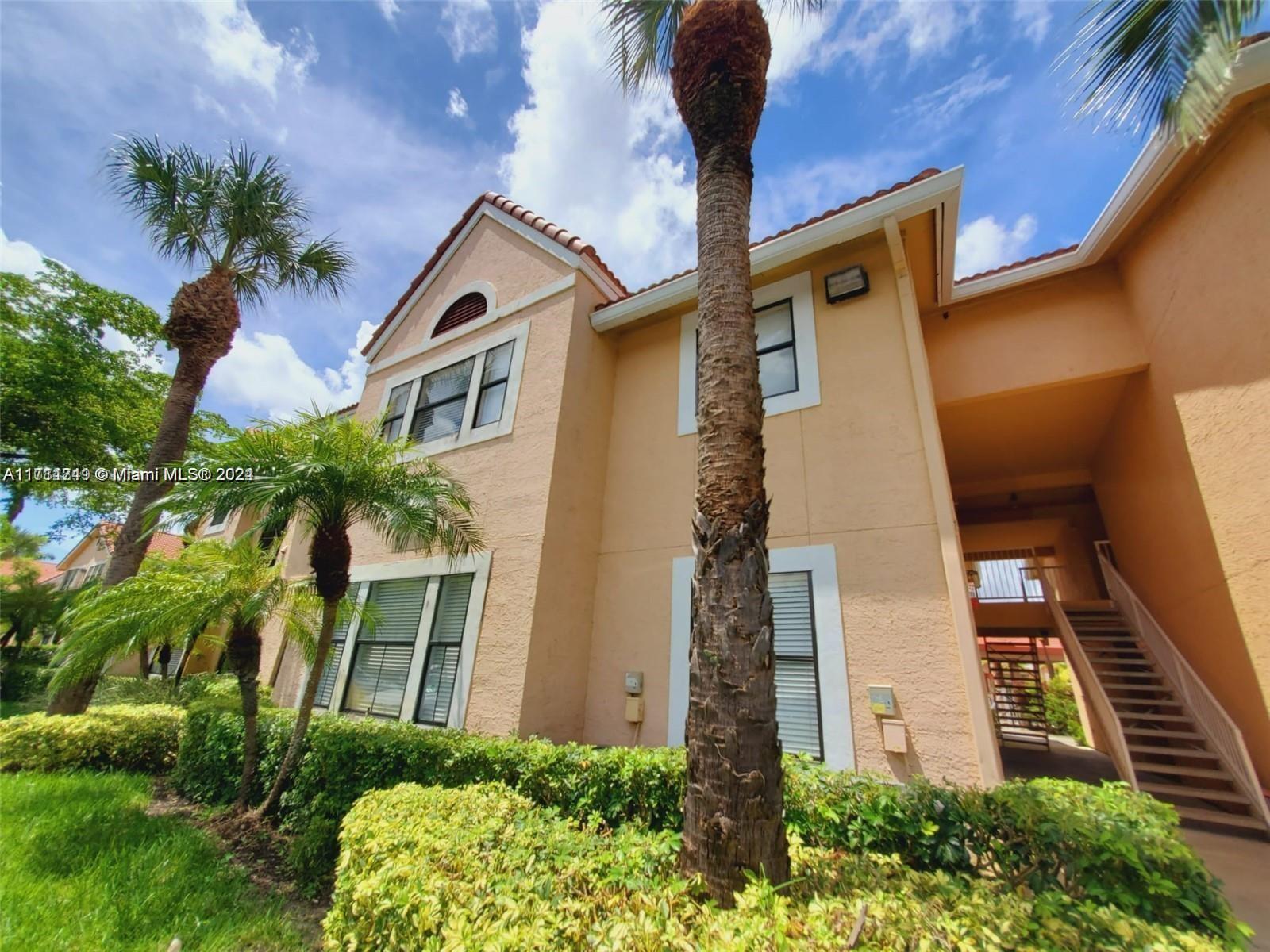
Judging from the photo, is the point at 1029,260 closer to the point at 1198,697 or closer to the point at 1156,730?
the point at 1198,697

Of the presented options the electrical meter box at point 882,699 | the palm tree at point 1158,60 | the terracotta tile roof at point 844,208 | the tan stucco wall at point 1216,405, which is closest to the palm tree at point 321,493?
the terracotta tile roof at point 844,208

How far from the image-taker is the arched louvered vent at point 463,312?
10.3 metres

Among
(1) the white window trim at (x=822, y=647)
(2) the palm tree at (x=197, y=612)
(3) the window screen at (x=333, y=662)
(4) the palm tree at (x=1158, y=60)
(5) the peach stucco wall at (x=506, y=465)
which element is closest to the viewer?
(4) the palm tree at (x=1158, y=60)

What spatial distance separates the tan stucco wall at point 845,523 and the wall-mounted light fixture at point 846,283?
0.14m

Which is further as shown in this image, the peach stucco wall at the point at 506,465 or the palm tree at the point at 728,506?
the peach stucco wall at the point at 506,465

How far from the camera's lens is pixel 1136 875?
114 inches

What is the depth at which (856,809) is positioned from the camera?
3.91 meters

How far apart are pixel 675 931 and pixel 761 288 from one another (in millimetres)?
8062

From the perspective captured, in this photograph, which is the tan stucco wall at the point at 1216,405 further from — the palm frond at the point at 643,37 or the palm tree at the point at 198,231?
the palm tree at the point at 198,231

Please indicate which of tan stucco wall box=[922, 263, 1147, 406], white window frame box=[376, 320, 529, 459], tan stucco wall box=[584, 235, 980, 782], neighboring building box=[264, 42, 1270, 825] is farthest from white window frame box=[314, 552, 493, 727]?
tan stucco wall box=[922, 263, 1147, 406]

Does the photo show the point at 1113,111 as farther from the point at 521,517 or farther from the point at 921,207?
the point at 521,517

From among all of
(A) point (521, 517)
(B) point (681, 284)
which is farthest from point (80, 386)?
(B) point (681, 284)

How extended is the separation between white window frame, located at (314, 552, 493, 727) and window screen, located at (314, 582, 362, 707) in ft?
0.30

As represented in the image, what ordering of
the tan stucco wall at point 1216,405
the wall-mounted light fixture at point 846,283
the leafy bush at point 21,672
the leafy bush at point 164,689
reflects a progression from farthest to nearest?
1. the leafy bush at point 21,672
2. the leafy bush at point 164,689
3. the wall-mounted light fixture at point 846,283
4. the tan stucco wall at point 1216,405
